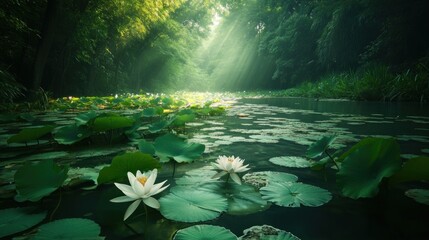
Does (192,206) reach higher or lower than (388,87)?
lower

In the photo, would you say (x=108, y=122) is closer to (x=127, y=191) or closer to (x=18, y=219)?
(x=18, y=219)

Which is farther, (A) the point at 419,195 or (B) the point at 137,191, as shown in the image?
(A) the point at 419,195

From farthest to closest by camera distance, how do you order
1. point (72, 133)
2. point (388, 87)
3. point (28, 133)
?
point (388, 87) → point (72, 133) → point (28, 133)

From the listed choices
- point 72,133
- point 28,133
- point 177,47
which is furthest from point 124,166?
point 177,47

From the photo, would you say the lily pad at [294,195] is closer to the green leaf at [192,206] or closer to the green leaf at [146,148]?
the green leaf at [192,206]

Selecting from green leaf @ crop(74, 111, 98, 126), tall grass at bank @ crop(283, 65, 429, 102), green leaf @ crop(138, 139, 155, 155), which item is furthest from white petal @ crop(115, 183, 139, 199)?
tall grass at bank @ crop(283, 65, 429, 102)

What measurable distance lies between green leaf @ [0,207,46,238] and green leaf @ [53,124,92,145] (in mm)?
976

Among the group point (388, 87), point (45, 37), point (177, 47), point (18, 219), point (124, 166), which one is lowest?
point (18, 219)

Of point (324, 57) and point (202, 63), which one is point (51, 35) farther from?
point (202, 63)

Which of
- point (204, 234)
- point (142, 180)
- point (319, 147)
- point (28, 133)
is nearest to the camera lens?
point (204, 234)

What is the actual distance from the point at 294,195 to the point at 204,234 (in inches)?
17.0

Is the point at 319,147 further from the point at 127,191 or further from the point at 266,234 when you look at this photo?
the point at 127,191

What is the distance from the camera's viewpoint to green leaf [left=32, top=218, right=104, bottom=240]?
2.00ft

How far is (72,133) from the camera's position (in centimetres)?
179
